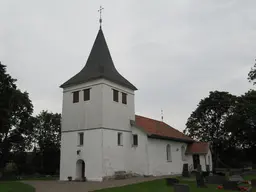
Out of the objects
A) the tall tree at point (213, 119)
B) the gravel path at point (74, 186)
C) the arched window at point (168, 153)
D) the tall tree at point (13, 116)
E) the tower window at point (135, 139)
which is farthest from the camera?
the tall tree at point (213, 119)

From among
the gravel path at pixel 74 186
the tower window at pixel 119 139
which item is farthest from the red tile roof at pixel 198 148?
the gravel path at pixel 74 186

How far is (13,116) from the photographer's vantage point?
36969 mm

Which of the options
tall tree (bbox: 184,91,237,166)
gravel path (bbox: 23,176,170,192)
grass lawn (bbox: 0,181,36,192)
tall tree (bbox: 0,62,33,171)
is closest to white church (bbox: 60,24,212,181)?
gravel path (bbox: 23,176,170,192)

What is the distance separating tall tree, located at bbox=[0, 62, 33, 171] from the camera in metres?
32.3

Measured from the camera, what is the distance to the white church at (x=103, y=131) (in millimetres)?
25469

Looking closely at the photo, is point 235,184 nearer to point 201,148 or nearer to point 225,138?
point 201,148

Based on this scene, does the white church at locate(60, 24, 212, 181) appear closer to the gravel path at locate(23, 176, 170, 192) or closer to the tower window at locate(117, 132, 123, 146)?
the tower window at locate(117, 132, 123, 146)

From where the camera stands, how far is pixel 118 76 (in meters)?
29.5

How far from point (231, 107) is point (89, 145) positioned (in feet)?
106

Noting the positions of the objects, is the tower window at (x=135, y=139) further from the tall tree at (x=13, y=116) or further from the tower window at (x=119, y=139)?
the tall tree at (x=13, y=116)

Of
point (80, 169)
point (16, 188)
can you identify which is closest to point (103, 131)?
point (80, 169)

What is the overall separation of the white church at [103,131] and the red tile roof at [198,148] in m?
4.64

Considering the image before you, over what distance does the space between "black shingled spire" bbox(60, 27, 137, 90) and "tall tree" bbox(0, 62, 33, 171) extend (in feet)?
26.6

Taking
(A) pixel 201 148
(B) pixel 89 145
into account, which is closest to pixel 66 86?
(B) pixel 89 145
